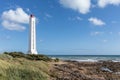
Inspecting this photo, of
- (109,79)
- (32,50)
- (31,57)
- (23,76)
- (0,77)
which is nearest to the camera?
(0,77)

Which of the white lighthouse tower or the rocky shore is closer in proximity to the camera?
the rocky shore

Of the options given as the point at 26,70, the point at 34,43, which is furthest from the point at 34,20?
the point at 26,70

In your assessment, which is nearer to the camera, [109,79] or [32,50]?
[109,79]

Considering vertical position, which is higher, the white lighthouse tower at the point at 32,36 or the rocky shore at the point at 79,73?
the white lighthouse tower at the point at 32,36

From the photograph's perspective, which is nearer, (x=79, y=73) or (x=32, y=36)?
(x=79, y=73)

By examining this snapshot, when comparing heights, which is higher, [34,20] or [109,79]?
[34,20]

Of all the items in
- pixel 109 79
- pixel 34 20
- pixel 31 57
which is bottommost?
pixel 109 79

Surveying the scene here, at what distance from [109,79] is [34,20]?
19.9 m

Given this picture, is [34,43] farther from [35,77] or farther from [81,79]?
[35,77]

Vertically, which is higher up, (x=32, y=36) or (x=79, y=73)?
(x=32, y=36)

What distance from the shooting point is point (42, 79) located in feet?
41.5

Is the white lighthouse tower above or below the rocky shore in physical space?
above

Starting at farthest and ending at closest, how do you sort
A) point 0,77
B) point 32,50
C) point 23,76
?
point 32,50 → point 23,76 → point 0,77

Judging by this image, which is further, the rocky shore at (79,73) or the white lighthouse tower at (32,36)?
the white lighthouse tower at (32,36)
